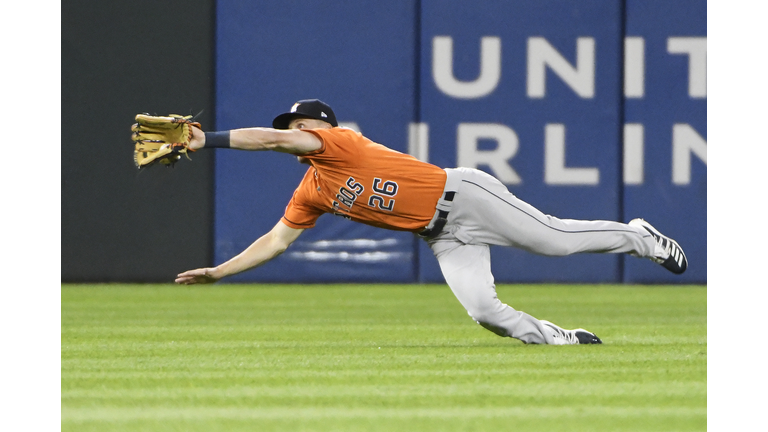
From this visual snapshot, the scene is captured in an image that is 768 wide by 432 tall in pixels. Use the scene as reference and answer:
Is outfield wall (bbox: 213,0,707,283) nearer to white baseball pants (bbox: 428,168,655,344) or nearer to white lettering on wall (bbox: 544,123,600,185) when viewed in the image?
white lettering on wall (bbox: 544,123,600,185)

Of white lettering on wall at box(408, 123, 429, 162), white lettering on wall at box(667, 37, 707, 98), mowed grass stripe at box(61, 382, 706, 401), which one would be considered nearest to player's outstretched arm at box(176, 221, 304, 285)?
mowed grass stripe at box(61, 382, 706, 401)

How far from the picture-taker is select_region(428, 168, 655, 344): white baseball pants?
18.5 ft

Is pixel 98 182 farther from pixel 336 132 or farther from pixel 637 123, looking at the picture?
pixel 336 132

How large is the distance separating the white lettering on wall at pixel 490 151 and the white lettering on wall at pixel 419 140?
1.02 feet

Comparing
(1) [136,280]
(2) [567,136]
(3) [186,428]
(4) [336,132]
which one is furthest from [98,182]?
(3) [186,428]

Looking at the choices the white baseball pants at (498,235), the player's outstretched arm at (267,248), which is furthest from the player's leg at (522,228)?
the player's outstretched arm at (267,248)

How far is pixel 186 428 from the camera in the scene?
3.58m

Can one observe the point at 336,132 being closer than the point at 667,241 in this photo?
Yes

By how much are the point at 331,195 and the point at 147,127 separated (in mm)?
1119

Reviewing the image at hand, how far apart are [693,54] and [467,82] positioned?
2.22m

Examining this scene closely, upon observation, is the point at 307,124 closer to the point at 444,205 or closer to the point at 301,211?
the point at 301,211

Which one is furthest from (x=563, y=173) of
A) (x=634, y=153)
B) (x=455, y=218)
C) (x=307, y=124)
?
(x=307, y=124)

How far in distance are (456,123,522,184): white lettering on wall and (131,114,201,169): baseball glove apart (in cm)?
609

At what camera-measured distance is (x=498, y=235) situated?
578 cm
